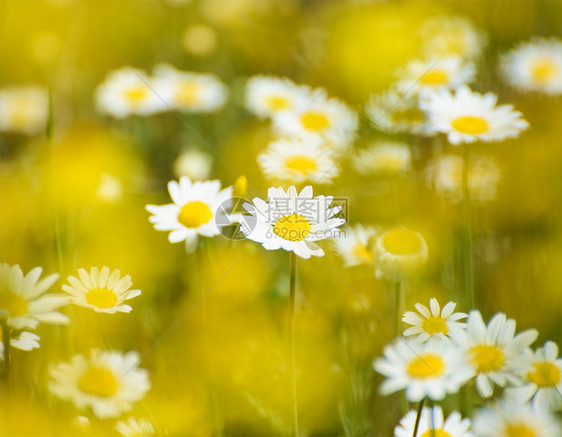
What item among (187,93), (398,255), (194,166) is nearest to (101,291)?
(398,255)

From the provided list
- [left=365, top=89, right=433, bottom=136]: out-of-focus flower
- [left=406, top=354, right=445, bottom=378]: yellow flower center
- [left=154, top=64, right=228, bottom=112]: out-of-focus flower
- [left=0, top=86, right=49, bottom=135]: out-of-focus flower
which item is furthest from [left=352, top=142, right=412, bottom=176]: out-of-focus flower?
[left=0, top=86, right=49, bottom=135]: out-of-focus flower

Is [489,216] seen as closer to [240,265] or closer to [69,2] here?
[240,265]

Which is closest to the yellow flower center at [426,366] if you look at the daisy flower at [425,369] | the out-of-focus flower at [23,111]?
the daisy flower at [425,369]

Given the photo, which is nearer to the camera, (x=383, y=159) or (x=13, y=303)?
(x=13, y=303)

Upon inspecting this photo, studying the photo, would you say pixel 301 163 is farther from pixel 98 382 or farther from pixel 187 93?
pixel 187 93

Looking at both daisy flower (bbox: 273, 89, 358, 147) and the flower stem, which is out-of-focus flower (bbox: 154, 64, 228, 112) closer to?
daisy flower (bbox: 273, 89, 358, 147)

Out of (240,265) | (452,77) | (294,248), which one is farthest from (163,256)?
(452,77)

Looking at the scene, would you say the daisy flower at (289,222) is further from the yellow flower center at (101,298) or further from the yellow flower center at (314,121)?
the yellow flower center at (314,121)
